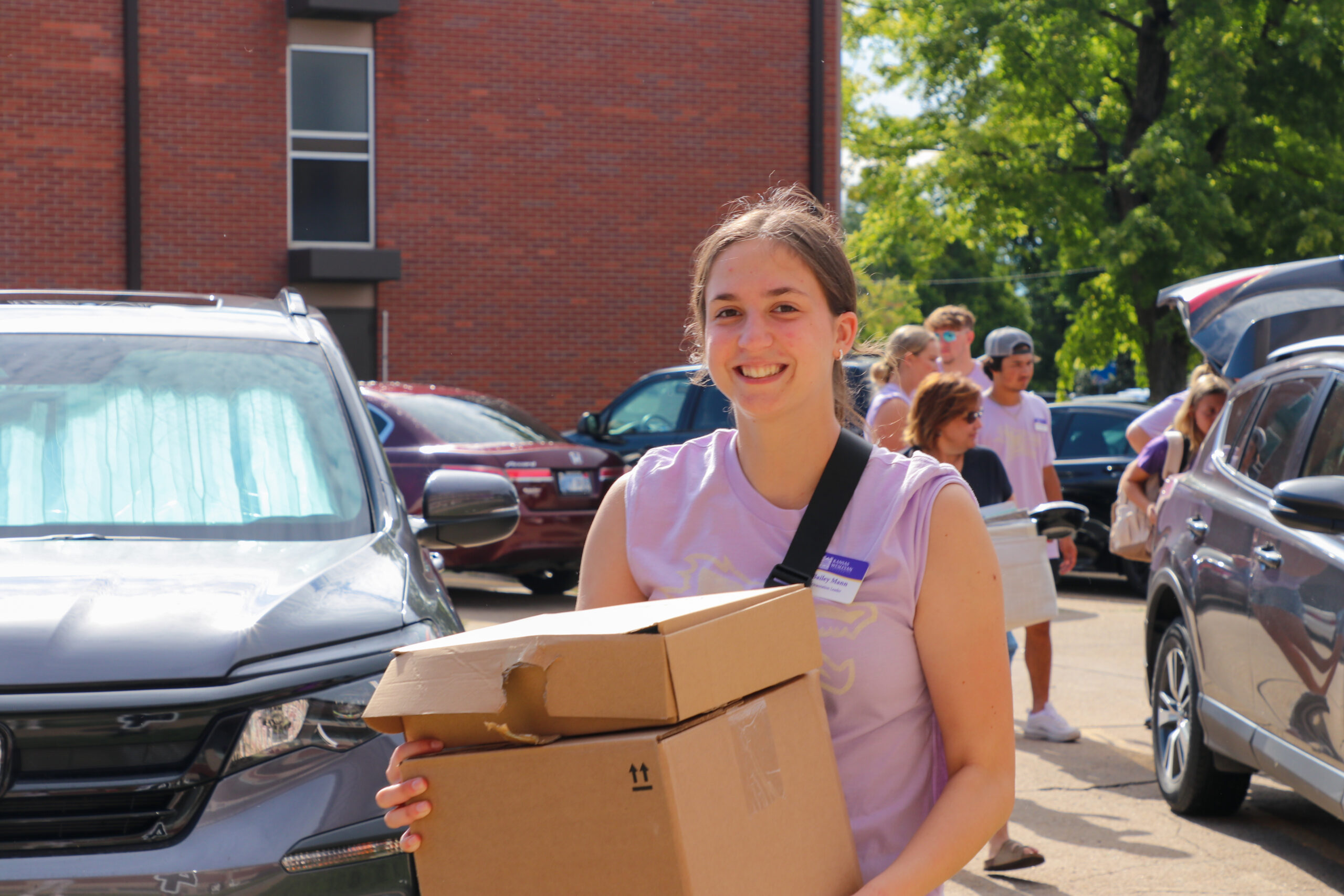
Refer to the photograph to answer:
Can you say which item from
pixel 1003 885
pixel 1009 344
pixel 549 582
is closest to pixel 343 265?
pixel 549 582

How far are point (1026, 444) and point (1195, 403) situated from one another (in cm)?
100

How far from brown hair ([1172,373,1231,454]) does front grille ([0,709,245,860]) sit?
18.6 feet

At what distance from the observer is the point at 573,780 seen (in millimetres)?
1613

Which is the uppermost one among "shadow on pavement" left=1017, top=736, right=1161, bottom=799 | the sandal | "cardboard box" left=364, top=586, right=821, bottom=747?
"cardboard box" left=364, top=586, right=821, bottom=747

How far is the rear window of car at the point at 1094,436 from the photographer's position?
505 inches

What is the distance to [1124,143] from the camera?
2478cm

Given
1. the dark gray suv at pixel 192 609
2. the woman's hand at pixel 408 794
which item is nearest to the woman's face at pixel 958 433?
the dark gray suv at pixel 192 609

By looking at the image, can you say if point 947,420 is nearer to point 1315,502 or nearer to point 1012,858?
point 1012,858

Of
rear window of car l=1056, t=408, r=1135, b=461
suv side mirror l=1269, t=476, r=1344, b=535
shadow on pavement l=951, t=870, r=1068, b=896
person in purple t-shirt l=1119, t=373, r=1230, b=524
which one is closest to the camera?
suv side mirror l=1269, t=476, r=1344, b=535

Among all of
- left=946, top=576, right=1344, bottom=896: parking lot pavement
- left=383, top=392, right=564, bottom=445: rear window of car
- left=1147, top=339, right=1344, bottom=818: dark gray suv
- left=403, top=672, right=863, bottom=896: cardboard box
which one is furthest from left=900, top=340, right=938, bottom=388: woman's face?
left=403, top=672, right=863, bottom=896: cardboard box

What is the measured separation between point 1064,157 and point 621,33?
9.68m

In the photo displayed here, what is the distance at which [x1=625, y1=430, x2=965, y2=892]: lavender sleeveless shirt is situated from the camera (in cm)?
194

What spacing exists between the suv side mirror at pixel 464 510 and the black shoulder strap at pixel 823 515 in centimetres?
230

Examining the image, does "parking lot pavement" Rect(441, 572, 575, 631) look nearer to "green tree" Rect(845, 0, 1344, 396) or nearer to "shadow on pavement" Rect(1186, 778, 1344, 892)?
"shadow on pavement" Rect(1186, 778, 1344, 892)
